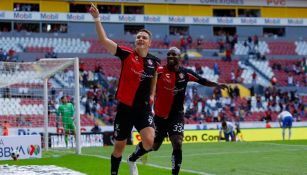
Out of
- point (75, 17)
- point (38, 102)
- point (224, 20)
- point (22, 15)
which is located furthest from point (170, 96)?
point (224, 20)

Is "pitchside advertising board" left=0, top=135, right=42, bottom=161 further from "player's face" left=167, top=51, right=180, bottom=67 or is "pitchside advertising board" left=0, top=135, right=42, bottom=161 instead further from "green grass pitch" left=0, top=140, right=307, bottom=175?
"player's face" left=167, top=51, right=180, bottom=67

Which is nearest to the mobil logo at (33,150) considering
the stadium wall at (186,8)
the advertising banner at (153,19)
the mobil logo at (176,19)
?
the advertising banner at (153,19)

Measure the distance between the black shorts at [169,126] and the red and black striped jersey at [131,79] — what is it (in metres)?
1.77

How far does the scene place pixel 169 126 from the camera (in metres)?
10.8

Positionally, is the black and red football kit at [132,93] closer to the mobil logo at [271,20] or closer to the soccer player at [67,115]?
the soccer player at [67,115]

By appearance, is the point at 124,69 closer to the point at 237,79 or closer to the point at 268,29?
the point at 237,79

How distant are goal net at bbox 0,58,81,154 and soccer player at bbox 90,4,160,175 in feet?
33.7

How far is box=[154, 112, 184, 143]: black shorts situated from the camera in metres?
10.7

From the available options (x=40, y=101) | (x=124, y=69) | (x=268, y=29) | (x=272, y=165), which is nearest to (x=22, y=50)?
(x=40, y=101)

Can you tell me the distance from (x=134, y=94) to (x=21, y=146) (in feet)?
33.9

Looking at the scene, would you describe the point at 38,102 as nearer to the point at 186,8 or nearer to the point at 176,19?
the point at 176,19

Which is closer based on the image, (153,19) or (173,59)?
(173,59)

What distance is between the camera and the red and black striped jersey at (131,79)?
8945mm

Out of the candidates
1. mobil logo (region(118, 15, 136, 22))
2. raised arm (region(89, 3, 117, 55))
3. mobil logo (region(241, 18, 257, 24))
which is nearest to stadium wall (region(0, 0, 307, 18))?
mobil logo (region(118, 15, 136, 22))
